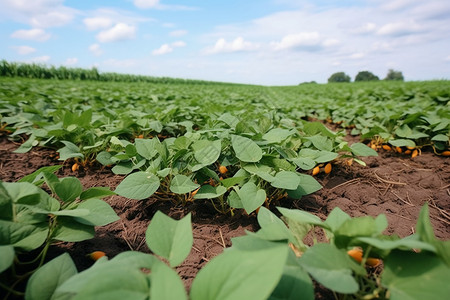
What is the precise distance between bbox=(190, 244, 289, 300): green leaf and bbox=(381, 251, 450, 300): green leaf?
0.32m

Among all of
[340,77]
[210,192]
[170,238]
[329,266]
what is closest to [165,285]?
[170,238]

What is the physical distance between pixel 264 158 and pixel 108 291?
1165 millimetres

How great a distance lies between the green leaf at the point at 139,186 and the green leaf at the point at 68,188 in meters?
0.22

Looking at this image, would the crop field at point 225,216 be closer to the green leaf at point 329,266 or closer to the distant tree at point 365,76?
the green leaf at point 329,266

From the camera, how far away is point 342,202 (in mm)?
1680

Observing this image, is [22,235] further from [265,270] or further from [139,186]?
[265,270]

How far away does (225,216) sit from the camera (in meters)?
1.50

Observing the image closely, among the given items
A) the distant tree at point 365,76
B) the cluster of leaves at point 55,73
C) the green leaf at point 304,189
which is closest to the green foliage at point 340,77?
the distant tree at point 365,76

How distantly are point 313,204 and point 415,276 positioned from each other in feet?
3.54

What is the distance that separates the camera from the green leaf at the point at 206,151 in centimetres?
147

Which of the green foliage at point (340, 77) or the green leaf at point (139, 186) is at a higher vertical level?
the green foliage at point (340, 77)

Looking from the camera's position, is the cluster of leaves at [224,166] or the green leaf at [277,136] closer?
the cluster of leaves at [224,166]

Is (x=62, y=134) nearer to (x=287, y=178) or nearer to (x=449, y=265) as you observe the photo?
(x=287, y=178)

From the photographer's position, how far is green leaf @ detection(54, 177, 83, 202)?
3.31 ft
